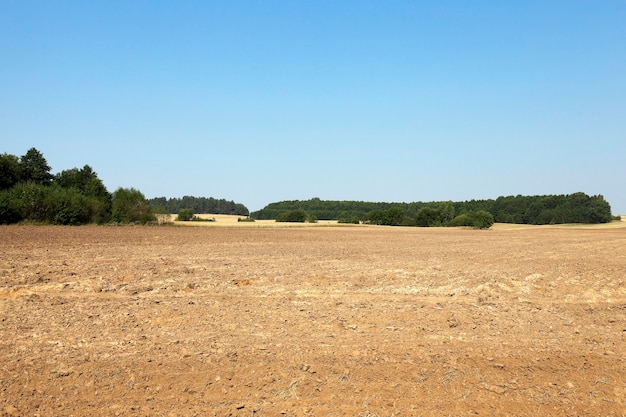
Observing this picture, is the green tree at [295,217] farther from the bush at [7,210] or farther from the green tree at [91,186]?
the bush at [7,210]

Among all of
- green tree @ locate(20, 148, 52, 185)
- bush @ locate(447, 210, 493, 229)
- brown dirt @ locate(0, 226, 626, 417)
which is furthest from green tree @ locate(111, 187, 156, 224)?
bush @ locate(447, 210, 493, 229)

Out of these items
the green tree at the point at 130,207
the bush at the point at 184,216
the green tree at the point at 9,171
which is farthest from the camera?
the bush at the point at 184,216

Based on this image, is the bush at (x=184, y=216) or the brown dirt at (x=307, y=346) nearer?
the brown dirt at (x=307, y=346)

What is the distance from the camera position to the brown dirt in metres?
6.17

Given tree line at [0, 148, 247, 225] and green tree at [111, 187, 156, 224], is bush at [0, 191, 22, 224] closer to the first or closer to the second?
tree line at [0, 148, 247, 225]

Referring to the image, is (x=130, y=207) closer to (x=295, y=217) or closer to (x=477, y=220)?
(x=295, y=217)

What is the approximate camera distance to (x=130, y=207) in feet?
195

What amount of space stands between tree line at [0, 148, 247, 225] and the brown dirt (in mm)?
38941

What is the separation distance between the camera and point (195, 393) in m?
6.26

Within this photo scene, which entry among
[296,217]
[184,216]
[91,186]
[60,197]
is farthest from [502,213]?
[60,197]

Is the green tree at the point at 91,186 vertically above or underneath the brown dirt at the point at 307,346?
above

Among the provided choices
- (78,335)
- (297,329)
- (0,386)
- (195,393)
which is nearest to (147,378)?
(195,393)

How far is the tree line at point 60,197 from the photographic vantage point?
48.8 m

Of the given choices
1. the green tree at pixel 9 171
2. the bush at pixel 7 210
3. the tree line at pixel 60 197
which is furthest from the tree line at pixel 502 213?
the bush at pixel 7 210
